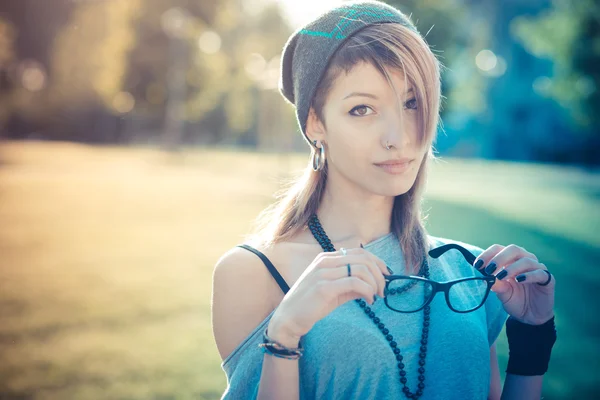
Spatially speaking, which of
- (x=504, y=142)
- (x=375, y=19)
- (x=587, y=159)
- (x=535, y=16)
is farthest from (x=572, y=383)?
(x=535, y=16)

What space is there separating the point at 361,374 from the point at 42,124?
57705 millimetres

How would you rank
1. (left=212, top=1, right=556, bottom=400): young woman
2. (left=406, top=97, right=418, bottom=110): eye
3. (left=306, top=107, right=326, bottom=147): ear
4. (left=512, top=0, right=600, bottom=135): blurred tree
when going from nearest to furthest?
(left=212, top=1, right=556, bottom=400): young woman, (left=406, top=97, right=418, bottom=110): eye, (left=306, top=107, right=326, bottom=147): ear, (left=512, top=0, right=600, bottom=135): blurred tree

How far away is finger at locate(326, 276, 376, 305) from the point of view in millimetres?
1611

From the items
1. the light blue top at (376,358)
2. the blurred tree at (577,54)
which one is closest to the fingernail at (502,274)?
the light blue top at (376,358)

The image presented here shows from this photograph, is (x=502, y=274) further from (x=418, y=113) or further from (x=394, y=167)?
(x=418, y=113)

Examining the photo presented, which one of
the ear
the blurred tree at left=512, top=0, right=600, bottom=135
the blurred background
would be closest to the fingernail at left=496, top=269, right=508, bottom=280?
the ear

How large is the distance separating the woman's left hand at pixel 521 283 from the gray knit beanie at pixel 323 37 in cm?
96

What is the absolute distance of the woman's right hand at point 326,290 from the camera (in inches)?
64.1

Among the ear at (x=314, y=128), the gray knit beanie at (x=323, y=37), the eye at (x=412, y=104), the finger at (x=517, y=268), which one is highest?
the gray knit beanie at (x=323, y=37)

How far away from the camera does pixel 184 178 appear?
26.2 meters

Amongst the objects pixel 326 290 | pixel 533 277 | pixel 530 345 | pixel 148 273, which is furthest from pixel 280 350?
pixel 148 273

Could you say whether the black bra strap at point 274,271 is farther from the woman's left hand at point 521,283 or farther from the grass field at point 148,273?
the grass field at point 148,273

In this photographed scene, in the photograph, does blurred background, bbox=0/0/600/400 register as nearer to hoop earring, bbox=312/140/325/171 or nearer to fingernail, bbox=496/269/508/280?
hoop earring, bbox=312/140/325/171

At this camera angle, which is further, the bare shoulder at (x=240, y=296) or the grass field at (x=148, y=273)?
the grass field at (x=148, y=273)
